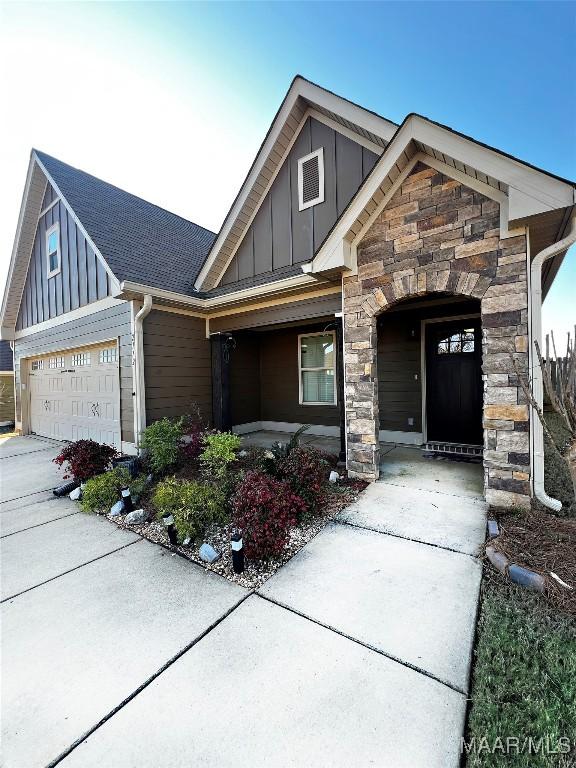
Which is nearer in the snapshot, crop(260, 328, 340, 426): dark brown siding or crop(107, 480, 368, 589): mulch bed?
crop(107, 480, 368, 589): mulch bed

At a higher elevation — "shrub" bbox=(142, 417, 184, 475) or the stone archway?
the stone archway

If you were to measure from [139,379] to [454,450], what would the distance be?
608cm

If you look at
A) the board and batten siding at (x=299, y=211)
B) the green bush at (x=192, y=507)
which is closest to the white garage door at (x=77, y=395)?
the board and batten siding at (x=299, y=211)

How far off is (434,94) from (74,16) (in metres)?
7.58

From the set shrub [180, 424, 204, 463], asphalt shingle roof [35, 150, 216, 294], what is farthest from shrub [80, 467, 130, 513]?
asphalt shingle roof [35, 150, 216, 294]

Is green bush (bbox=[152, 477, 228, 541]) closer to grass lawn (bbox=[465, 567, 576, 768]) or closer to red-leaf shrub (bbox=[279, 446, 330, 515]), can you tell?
red-leaf shrub (bbox=[279, 446, 330, 515])

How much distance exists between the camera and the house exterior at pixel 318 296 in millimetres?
3686

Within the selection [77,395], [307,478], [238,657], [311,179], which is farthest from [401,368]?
[77,395]

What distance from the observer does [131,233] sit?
750 centimetres

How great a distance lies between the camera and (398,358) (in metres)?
6.95

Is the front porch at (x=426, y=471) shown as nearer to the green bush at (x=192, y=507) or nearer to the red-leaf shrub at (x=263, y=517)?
the red-leaf shrub at (x=263, y=517)

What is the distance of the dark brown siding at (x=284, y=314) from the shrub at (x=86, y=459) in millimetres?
3233

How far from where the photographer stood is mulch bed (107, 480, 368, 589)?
2816mm

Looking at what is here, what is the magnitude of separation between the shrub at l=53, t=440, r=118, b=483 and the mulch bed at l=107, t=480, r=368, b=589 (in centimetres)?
132
